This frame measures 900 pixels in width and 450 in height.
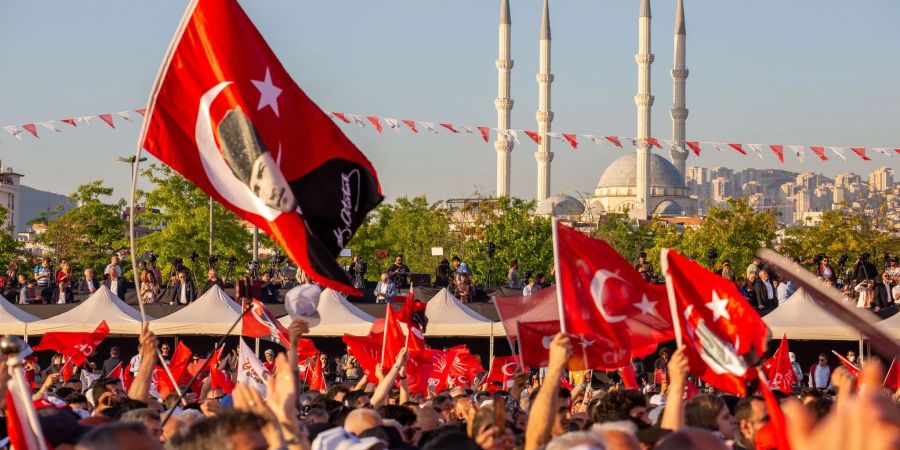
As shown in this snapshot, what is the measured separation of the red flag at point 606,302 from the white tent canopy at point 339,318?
17.2 m

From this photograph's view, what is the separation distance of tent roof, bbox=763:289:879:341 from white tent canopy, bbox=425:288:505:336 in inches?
195

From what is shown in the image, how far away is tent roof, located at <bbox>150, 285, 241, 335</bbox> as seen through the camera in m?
25.6

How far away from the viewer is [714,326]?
24.6ft

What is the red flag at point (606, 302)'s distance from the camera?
819 cm

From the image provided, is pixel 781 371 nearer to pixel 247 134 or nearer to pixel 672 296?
pixel 672 296

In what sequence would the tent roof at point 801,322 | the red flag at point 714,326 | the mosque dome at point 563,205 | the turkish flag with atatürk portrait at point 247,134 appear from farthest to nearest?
the mosque dome at point 563,205 < the tent roof at point 801,322 < the turkish flag with atatürk portrait at point 247,134 < the red flag at point 714,326

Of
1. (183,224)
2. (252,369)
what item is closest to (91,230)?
(183,224)

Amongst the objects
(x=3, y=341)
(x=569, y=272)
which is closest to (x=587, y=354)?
(x=569, y=272)

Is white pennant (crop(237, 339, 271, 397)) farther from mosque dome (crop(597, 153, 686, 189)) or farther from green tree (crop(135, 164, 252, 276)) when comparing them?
mosque dome (crop(597, 153, 686, 189))

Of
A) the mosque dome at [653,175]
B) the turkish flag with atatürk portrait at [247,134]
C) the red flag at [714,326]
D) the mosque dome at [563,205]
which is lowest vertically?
the red flag at [714,326]

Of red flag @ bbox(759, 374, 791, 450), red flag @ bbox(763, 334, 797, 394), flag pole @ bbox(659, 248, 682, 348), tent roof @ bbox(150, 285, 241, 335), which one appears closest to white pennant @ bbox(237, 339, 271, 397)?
flag pole @ bbox(659, 248, 682, 348)

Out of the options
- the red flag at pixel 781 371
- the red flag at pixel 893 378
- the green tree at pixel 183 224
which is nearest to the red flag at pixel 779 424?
the red flag at pixel 893 378

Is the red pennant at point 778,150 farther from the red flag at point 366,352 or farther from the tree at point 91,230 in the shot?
the tree at point 91,230

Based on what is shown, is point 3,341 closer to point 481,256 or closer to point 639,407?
point 639,407
